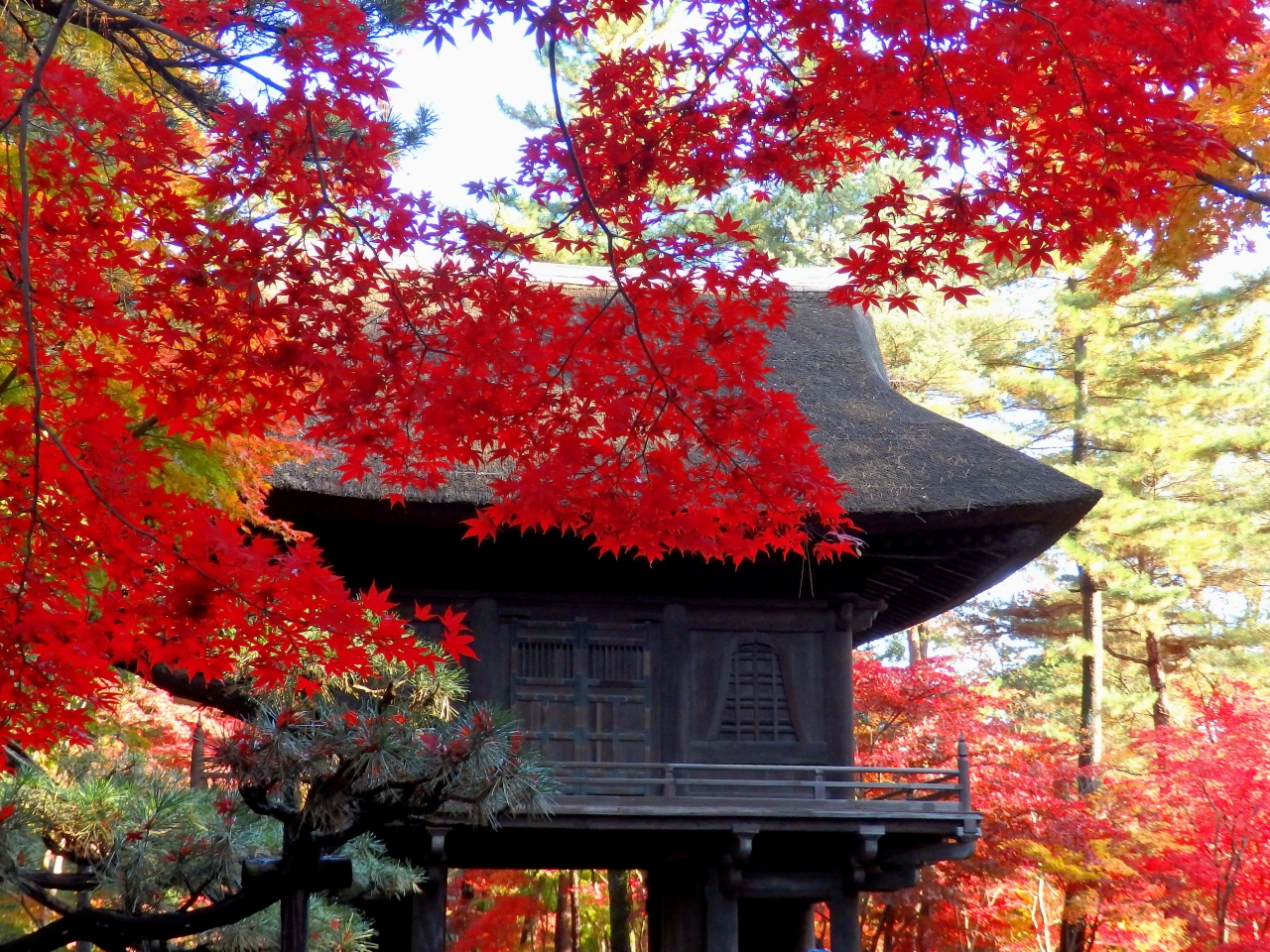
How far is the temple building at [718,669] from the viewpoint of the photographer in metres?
8.86

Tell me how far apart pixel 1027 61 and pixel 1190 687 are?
679 inches

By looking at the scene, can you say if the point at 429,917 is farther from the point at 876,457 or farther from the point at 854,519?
the point at 876,457

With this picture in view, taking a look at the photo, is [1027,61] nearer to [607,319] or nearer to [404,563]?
[607,319]

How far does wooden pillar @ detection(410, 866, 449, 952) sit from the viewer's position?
29.5 feet

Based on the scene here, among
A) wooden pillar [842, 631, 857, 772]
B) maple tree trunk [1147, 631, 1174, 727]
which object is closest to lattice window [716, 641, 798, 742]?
wooden pillar [842, 631, 857, 772]

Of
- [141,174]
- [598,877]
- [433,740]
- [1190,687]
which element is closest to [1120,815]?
[1190,687]

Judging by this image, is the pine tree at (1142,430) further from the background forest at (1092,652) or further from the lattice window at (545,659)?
the lattice window at (545,659)

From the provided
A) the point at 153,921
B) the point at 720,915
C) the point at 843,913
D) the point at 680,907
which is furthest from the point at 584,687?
the point at 153,921

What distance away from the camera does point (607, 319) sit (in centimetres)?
449

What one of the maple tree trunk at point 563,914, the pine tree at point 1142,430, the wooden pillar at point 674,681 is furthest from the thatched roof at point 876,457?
the maple tree trunk at point 563,914

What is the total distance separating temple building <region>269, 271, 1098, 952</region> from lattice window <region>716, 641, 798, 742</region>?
0.02m

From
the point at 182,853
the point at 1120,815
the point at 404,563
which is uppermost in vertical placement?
the point at 404,563

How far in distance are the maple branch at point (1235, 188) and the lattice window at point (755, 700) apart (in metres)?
4.80

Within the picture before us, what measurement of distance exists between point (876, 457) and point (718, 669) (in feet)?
6.92
